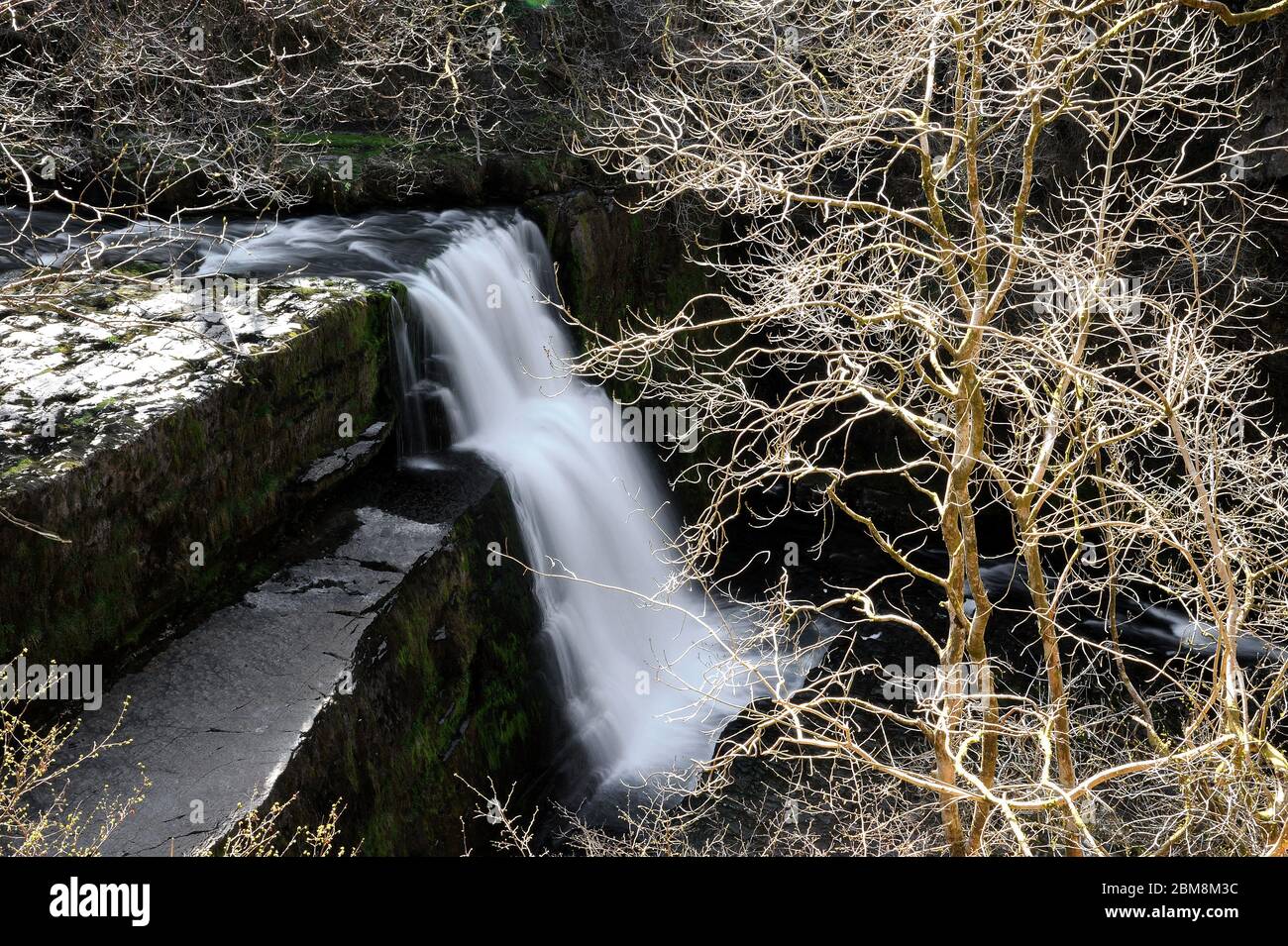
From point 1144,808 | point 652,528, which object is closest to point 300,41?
point 652,528

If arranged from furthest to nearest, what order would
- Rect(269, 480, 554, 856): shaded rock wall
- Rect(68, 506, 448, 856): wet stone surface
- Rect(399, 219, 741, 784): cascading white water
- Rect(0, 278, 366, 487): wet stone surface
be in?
1. Rect(399, 219, 741, 784): cascading white water
2. Rect(0, 278, 366, 487): wet stone surface
3. Rect(269, 480, 554, 856): shaded rock wall
4. Rect(68, 506, 448, 856): wet stone surface

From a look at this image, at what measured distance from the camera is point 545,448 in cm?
888

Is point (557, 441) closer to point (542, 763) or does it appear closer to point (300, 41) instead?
point (542, 763)

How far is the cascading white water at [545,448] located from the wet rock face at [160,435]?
79 centimetres

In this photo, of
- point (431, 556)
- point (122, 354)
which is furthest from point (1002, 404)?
point (122, 354)

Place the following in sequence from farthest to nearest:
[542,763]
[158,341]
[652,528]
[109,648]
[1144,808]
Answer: [652,528], [542,763], [1144,808], [158,341], [109,648]

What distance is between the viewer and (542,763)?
766 centimetres

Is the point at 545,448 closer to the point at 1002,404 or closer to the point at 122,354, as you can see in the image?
the point at 122,354

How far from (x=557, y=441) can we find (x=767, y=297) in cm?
354

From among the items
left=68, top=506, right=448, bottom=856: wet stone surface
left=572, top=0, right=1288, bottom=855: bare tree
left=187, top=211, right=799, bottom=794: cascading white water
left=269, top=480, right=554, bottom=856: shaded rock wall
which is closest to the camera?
left=68, top=506, right=448, bottom=856: wet stone surface

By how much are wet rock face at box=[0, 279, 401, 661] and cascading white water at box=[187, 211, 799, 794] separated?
2.61 feet

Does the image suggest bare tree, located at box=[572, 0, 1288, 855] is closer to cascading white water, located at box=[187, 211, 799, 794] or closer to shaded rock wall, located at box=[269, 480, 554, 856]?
cascading white water, located at box=[187, 211, 799, 794]

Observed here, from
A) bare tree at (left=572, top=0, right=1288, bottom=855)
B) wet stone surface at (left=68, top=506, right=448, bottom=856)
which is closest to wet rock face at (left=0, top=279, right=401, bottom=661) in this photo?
wet stone surface at (left=68, top=506, right=448, bottom=856)

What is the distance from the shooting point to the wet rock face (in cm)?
530
